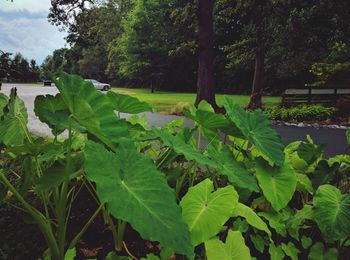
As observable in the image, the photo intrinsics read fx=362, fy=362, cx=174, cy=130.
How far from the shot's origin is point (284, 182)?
1.76 metres

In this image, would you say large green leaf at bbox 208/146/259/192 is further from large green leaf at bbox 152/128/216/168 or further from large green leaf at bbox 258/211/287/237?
large green leaf at bbox 258/211/287/237

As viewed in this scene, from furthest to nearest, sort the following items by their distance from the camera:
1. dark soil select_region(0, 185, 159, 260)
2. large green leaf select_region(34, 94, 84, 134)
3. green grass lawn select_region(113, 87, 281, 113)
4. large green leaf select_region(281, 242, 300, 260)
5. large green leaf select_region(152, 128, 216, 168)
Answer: green grass lawn select_region(113, 87, 281, 113) → dark soil select_region(0, 185, 159, 260) → large green leaf select_region(281, 242, 300, 260) → large green leaf select_region(34, 94, 84, 134) → large green leaf select_region(152, 128, 216, 168)

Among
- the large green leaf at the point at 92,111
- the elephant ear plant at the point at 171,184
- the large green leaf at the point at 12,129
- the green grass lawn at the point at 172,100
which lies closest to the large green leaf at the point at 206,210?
the elephant ear plant at the point at 171,184

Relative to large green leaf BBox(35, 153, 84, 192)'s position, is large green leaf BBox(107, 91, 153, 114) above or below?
above

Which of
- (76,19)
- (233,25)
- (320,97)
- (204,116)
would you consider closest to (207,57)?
(320,97)

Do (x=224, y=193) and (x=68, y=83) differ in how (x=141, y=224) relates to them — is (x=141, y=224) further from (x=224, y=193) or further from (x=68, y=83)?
(x=68, y=83)

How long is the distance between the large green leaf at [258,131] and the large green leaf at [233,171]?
0.47 ft

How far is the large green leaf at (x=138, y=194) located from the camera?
969 millimetres

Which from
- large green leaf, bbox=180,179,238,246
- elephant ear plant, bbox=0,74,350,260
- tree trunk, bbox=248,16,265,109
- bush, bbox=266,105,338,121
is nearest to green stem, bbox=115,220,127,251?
elephant ear plant, bbox=0,74,350,260

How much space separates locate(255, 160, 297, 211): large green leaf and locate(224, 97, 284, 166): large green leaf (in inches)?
3.4

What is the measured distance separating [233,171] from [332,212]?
1.47 feet

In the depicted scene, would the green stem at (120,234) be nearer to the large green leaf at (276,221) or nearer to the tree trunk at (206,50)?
the large green leaf at (276,221)

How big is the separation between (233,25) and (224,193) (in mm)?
38246

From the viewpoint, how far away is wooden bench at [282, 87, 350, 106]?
15.6m
